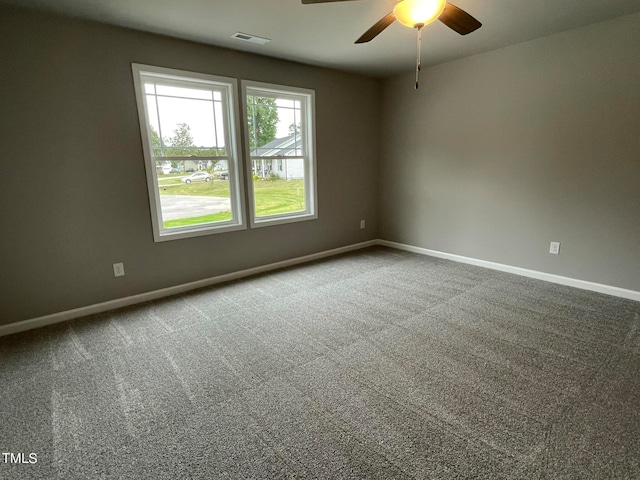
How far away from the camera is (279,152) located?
409 centimetres

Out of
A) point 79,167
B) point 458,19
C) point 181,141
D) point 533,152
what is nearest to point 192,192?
point 181,141

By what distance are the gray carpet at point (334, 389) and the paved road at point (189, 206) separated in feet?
3.03

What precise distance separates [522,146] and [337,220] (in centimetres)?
240

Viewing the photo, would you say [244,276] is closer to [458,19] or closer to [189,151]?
[189,151]

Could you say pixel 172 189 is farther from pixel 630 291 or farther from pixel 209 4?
pixel 630 291

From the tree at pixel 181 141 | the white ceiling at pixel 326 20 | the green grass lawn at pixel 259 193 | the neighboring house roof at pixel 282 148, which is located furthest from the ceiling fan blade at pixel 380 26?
the green grass lawn at pixel 259 193

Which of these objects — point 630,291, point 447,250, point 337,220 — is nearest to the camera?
point 630,291

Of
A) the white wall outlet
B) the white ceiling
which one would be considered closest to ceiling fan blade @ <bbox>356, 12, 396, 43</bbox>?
the white ceiling

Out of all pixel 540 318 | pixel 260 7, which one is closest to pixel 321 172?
pixel 260 7

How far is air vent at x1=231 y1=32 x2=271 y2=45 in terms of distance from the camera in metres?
3.01

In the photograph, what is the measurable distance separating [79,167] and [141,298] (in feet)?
4.31

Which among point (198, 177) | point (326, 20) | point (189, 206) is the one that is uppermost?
point (326, 20)

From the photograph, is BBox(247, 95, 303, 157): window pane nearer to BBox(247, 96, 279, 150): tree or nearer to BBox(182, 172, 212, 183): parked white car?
BBox(247, 96, 279, 150): tree

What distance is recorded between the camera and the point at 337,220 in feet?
15.6
